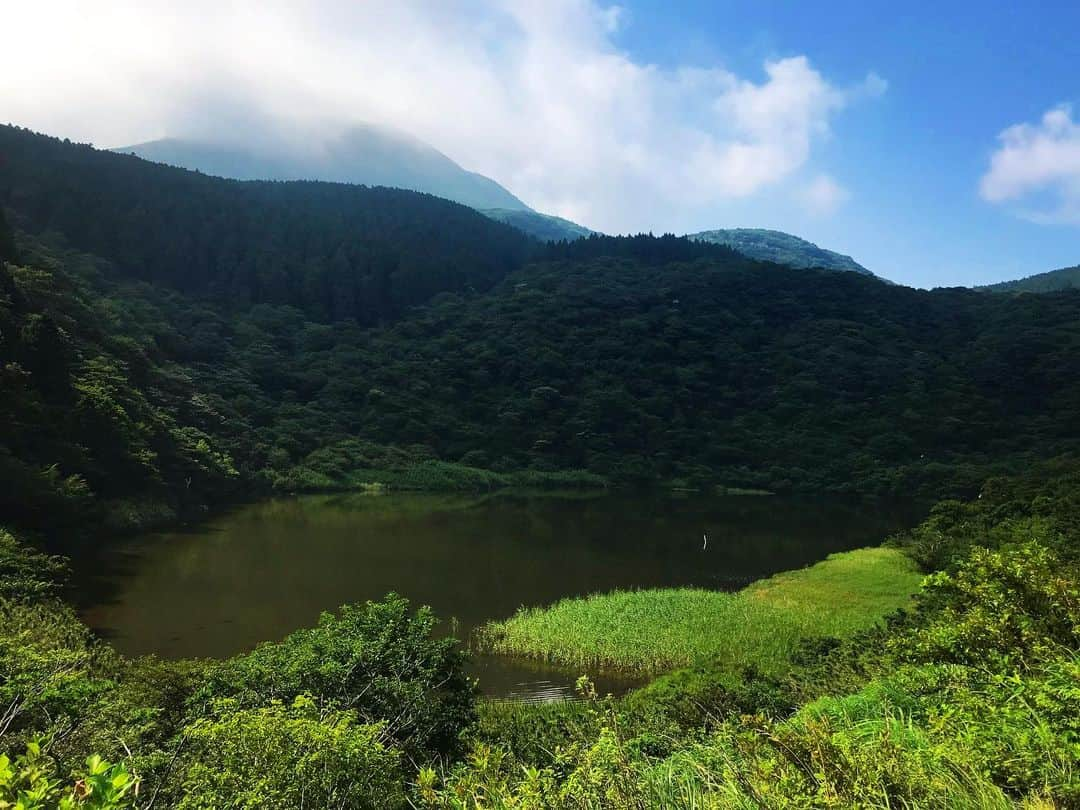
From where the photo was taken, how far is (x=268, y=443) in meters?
59.2

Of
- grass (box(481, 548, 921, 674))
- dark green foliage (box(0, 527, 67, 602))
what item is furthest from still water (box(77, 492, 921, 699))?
dark green foliage (box(0, 527, 67, 602))

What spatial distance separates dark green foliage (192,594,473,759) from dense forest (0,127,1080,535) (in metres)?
25.6

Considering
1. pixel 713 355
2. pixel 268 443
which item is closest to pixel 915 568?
pixel 268 443

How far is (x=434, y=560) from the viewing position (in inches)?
1182

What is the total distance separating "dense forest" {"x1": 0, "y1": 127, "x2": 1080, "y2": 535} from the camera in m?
44.2

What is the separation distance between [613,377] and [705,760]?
8641 centimetres

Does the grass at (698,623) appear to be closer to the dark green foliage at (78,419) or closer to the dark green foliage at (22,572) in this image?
the dark green foliage at (22,572)

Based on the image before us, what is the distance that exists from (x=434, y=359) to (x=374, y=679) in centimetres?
8196

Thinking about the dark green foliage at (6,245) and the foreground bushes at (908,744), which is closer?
the foreground bushes at (908,744)

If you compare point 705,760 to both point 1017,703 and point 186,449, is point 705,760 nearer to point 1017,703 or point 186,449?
point 1017,703

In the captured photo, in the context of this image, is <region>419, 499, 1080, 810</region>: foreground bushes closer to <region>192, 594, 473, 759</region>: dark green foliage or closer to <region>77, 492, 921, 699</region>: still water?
<region>192, 594, 473, 759</region>: dark green foliage

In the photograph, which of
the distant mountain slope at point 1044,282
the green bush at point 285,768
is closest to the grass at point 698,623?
the green bush at point 285,768

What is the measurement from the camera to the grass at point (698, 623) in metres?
18.3

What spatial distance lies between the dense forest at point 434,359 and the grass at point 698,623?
2401cm
